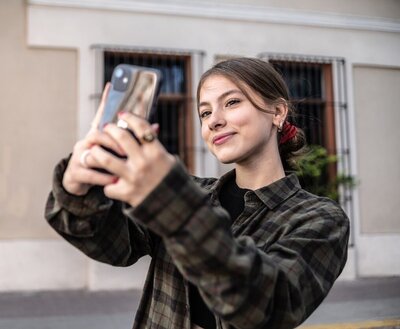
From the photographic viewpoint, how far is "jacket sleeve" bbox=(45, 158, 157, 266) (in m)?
1.01

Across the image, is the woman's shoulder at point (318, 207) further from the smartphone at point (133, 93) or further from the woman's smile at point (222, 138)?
the smartphone at point (133, 93)

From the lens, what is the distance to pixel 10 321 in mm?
4785

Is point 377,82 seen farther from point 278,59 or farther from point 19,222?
point 19,222

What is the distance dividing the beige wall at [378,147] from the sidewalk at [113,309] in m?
1.21

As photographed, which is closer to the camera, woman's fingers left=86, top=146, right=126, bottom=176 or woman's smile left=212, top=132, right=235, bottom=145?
woman's fingers left=86, top=146, right=126, bottom=176

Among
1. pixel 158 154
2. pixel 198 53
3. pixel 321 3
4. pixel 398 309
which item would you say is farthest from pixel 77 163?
pixel 321 3

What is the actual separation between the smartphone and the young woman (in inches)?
1.3

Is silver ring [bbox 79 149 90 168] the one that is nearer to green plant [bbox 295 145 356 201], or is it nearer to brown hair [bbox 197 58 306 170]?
brown hair [bbox 197 58 306 170]

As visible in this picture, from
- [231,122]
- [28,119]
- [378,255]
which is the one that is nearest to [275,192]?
[231,122]

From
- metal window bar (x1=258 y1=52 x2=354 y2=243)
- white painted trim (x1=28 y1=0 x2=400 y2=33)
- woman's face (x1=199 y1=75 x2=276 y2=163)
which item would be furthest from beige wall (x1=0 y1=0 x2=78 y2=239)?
woman's face (x1=199 y1=75 x2=276 y2=163)

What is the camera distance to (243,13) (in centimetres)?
700

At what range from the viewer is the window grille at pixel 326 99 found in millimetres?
7227

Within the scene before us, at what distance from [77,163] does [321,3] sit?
287 inches

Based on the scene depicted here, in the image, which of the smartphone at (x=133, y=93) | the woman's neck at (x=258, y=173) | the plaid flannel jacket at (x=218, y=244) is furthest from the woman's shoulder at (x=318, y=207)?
the smartphone at (x=133, y=93)
